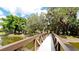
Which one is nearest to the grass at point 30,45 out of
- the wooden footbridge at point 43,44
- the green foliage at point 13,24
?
the wooden footbridge at point 43,44

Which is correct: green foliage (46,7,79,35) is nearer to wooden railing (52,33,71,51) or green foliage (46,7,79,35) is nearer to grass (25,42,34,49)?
wooden railing (52,33,71,51)

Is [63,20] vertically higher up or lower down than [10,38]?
higher up

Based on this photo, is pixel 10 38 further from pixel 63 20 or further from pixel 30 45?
pixel 63 20

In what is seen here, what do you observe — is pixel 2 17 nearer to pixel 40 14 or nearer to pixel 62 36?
pixel 40 14

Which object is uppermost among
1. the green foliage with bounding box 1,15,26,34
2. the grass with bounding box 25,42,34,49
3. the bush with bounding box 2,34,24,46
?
the green foliage with bounding box 1,15,26,34

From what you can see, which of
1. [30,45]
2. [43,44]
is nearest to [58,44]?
[43,44]

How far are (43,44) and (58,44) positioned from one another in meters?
0.14

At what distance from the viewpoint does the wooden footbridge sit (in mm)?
1496

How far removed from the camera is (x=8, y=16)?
59.2 inches

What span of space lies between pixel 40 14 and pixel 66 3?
259 mm

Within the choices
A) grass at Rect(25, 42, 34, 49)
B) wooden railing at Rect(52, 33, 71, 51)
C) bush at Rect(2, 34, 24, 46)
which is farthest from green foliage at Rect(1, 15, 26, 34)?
wooden railing at Rect(52, 33, 71, 51)

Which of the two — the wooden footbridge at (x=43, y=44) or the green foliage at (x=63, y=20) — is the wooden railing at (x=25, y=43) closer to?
the wooden footbridge at (x=43, y=44)

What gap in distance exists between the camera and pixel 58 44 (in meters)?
1.57
